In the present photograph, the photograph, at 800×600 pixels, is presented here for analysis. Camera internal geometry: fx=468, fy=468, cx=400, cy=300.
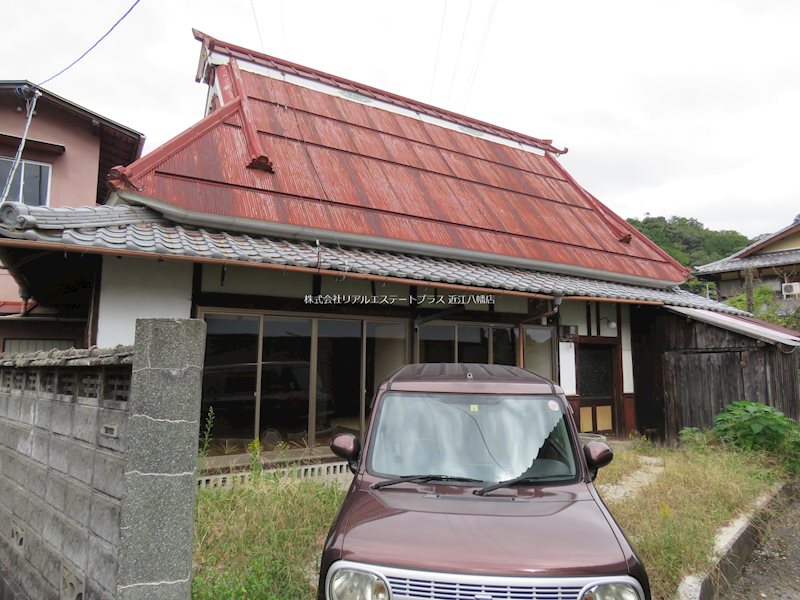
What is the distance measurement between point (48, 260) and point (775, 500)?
389 inches

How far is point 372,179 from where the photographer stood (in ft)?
31.4

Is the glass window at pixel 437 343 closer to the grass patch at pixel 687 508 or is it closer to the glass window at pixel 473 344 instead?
the glass window at pixel 473 344

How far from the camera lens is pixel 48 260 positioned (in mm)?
5852

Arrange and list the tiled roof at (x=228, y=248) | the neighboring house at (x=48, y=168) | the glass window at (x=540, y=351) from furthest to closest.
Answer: the neighboring house at (x=48, y=168)
the glass window at (x=540, y=351)
the tiled roof at (x=228, y=248)

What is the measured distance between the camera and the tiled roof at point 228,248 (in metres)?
4.95

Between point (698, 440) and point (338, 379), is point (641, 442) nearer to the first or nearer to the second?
point (698, 440)

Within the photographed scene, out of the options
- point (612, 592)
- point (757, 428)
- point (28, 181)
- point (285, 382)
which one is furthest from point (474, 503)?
point (28, 181)

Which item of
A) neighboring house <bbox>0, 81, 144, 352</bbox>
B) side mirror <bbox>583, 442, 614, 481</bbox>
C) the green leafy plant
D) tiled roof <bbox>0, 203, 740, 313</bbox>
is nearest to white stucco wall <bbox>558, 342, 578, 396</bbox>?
tiled roof <bbox>0, 203, 740, 313</bbox>

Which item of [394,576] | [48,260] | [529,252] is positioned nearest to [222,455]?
[48,260]

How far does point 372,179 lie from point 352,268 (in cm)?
387

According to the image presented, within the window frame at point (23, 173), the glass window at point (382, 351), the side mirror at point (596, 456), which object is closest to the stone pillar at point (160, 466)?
the side mirror at point (596, 456)

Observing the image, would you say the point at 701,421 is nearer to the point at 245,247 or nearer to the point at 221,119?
the point at 245,247

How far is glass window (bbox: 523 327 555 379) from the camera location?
9617 mm

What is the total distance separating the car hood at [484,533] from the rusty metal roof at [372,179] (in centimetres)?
548
